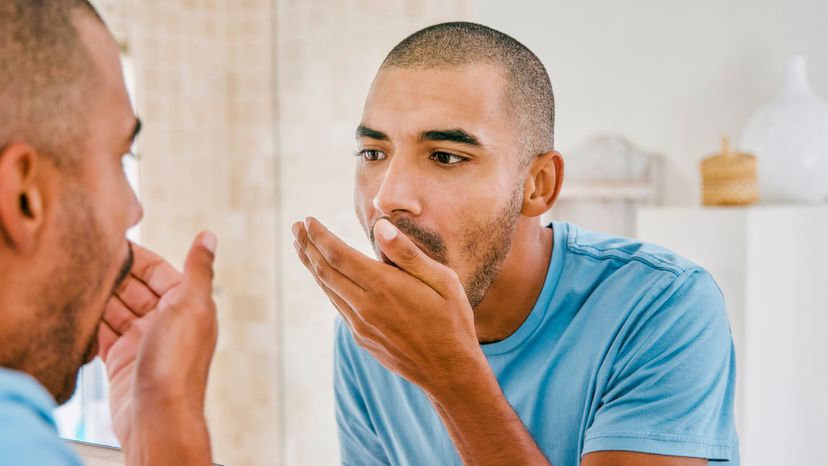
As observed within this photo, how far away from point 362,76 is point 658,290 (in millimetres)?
1399

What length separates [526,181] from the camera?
672mm

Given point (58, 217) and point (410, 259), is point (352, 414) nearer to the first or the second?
point (410, 259)

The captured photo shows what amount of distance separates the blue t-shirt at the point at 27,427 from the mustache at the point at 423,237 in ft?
1.08

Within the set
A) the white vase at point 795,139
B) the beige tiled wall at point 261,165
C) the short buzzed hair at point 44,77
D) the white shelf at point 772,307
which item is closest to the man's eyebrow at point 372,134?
the short buzzed hair at point 44,77

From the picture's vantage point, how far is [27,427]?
269 millimetres

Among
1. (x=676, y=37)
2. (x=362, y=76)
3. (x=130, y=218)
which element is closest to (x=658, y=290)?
(x=130, y=218)

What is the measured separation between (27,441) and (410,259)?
11.0 inches

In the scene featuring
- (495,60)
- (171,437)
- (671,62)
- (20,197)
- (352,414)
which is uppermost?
(671,62)

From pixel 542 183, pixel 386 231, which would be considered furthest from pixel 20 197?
pixel 542 183

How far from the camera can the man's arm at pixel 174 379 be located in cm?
35

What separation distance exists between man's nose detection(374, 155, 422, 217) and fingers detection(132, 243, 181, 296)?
203mm

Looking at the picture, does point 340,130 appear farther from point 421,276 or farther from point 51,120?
point 51,120

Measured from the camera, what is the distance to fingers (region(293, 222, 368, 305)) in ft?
1.71

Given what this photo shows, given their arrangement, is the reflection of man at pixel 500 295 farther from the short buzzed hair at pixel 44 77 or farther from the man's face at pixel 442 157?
the short buzzed hair at pixel 44 77
